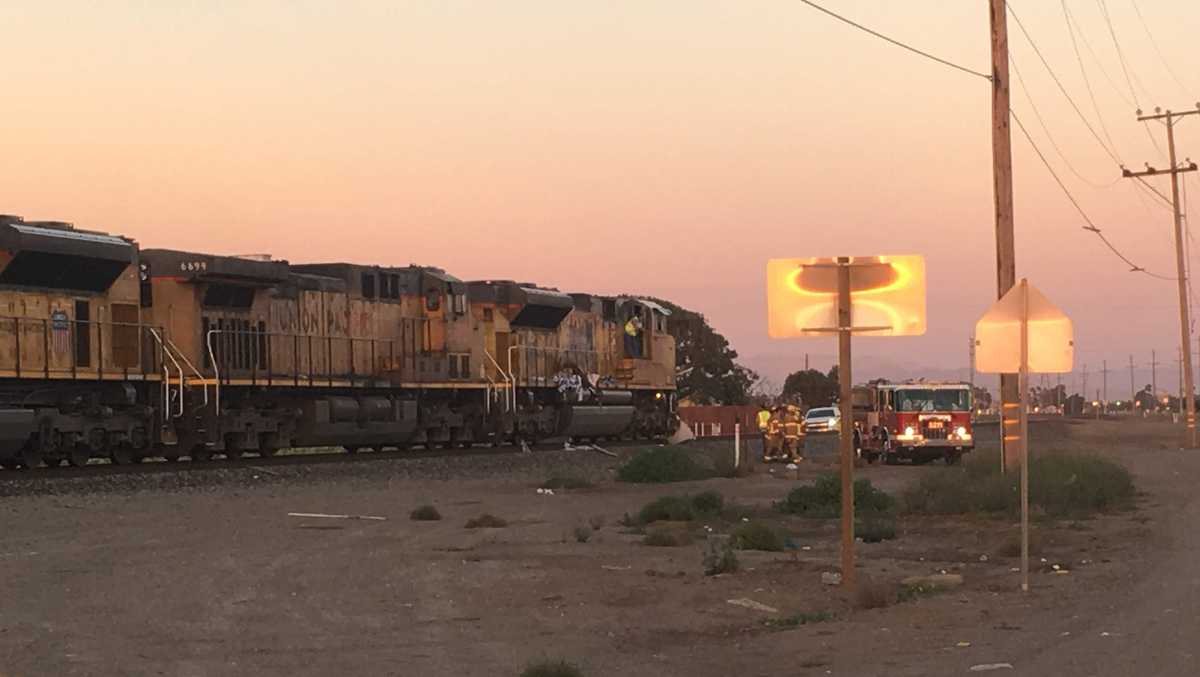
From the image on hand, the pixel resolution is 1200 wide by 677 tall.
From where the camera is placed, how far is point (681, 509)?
19969mm

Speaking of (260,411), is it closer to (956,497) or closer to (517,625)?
(956,497)

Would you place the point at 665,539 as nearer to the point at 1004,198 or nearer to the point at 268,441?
the point at 1004,198

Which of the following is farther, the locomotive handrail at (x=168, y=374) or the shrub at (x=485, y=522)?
the locomotive handrail at (x=168, y=374)

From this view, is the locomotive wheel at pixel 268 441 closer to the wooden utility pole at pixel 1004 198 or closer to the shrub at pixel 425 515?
the shrub at pixel 425 515

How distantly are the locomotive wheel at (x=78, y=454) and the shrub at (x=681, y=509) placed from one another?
10.9 meters

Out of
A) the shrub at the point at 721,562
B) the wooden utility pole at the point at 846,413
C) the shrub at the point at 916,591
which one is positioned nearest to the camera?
the wooden utility pole at the point at 846,413

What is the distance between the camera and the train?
2584 cm

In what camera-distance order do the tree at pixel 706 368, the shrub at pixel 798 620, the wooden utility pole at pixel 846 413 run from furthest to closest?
the tree at pixel 706 368 → the wooden utility pole at pixel 846 413 → the shrub at pixel 798 620

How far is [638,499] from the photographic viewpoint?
24547 millimetres

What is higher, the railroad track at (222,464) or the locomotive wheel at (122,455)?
the locomotive wheel at (122,455)

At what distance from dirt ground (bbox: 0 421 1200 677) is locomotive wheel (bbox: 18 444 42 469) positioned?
3.36 meters

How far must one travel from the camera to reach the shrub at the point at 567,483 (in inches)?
1061

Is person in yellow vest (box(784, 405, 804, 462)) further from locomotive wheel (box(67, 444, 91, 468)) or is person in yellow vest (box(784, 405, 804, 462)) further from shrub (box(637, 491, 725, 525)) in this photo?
locomotive wheel (box(67, 444, 91, 468))

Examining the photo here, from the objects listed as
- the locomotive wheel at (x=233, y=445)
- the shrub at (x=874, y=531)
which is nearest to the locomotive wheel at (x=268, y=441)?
the locomotive wheel at (x=233, y=445)
